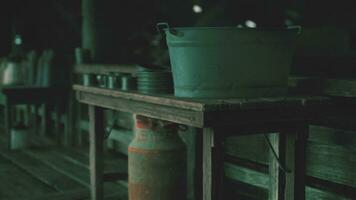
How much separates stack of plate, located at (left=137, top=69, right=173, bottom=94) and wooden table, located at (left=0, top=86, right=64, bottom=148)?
3.79 metres

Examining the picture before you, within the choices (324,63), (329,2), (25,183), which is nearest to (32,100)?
(25,183)

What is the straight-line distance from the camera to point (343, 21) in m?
8.69

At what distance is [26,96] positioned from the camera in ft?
23.0

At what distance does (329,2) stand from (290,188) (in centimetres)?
555

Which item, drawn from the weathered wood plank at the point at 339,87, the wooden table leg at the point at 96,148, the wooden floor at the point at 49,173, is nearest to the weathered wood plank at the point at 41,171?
the wooden floor at the point at 49,173

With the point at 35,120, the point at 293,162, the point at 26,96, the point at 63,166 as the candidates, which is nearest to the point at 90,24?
the point at 26,96

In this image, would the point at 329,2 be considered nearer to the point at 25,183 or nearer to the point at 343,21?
the point at 343,21

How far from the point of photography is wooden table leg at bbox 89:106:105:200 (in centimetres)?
426

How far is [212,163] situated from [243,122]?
260mm

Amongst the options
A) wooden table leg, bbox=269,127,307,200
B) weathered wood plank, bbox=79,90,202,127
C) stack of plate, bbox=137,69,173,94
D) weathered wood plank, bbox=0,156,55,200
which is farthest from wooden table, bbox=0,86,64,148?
wooden table leg, bbox=269,127,307,200

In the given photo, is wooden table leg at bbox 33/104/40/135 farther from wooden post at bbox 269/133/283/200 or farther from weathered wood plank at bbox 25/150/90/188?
wooden post at bbox 269/133/283/200

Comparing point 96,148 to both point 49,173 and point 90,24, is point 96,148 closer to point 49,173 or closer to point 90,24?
point 49,173

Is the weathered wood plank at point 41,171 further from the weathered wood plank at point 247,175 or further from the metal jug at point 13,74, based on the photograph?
the weathered wood plank at point 247,175

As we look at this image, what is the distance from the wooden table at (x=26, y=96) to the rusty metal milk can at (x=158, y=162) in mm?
3571
